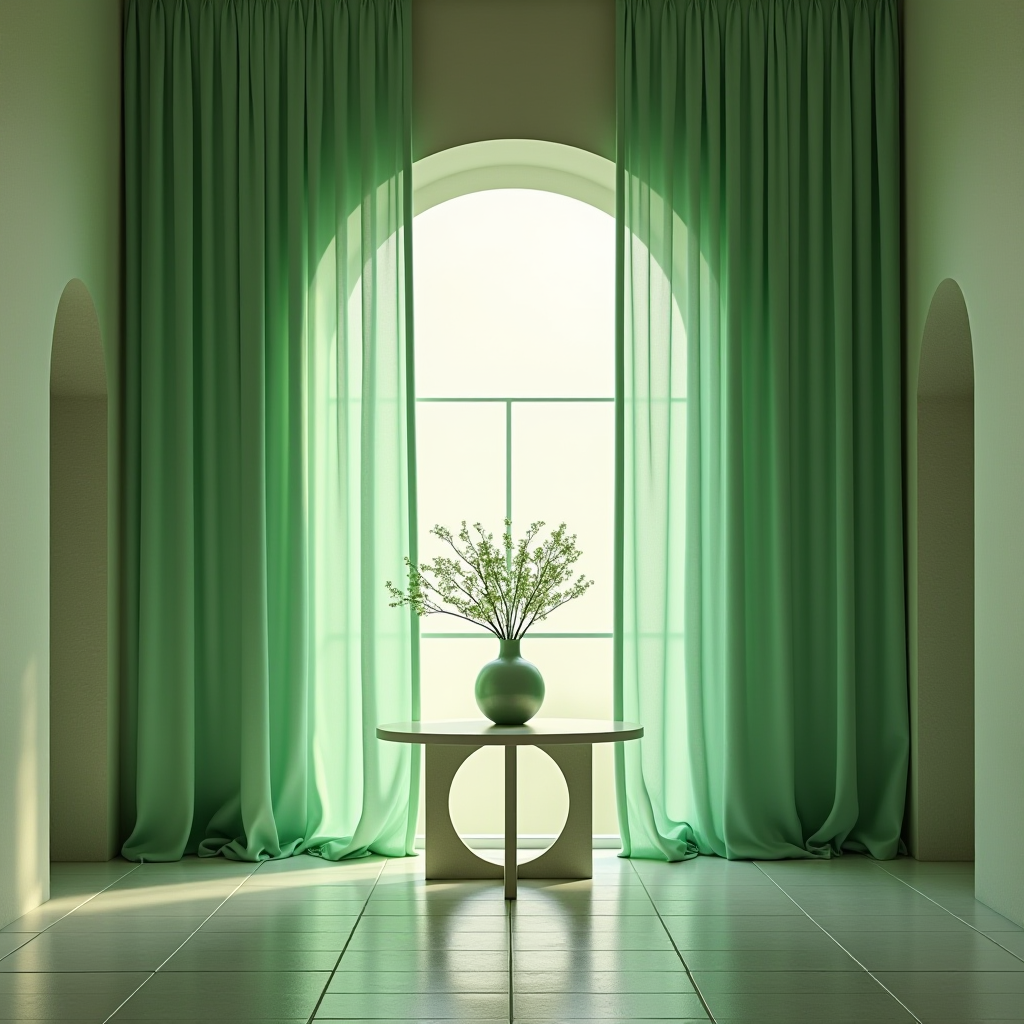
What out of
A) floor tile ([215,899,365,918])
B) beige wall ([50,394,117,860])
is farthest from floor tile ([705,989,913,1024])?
beige wall ([50,394,117,860])

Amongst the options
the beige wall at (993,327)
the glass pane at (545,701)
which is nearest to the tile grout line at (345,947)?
the beige wall at (993,327)

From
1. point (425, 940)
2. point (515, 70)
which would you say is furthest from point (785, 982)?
point (515, 70)

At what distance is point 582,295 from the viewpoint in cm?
1068

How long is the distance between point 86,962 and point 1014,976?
2675mm

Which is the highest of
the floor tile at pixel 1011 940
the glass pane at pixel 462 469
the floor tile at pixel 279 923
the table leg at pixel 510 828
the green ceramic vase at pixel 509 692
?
the glass pane at pixel 462 469

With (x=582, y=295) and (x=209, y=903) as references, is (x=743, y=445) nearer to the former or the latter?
(x=209, y=903)

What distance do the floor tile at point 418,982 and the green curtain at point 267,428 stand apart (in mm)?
1827

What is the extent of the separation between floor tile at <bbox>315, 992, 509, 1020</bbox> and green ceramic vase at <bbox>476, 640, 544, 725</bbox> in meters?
1.55

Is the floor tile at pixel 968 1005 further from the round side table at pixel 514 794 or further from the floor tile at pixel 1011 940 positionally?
the round side table at pixel 514 794

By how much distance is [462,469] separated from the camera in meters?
9.88

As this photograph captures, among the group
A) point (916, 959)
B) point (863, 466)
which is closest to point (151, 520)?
point (863, 466)

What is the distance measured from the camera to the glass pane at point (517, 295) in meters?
10.6

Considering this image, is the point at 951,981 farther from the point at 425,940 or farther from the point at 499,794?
the point at 499,794

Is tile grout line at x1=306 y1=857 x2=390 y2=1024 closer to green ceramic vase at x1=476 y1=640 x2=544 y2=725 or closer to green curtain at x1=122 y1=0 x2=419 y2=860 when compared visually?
green curtain at x1=122 y1=0 x2=419 y2=860
